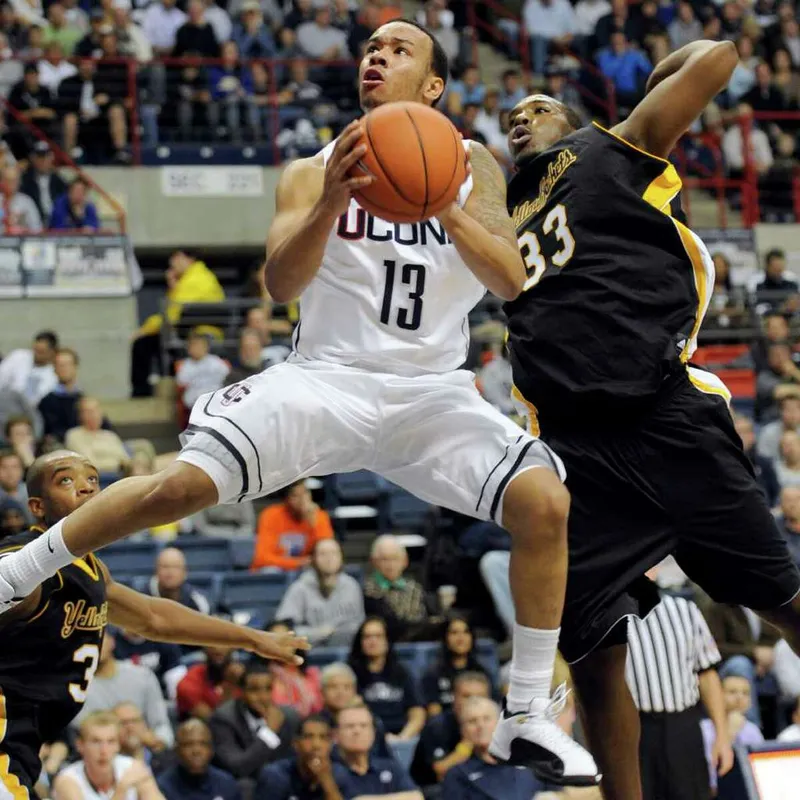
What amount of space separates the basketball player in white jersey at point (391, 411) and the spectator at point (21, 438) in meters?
6.48

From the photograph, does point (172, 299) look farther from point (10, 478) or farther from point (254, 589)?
point (254, 589)

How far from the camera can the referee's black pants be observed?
8219 mm

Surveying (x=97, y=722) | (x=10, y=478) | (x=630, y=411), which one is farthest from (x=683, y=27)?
(x=630, y=411)

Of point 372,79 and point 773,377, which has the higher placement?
→ point 372,79

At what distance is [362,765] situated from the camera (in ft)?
30.3

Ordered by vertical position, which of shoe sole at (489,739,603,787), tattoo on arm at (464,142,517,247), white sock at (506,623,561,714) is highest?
tattoo on arm at (464,142,517,247)

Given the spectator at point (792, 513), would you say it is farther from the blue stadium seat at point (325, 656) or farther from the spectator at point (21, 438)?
the spectator at point (21, 438)

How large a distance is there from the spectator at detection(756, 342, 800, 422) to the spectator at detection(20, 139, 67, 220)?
6.61m

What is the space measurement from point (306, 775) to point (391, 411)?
447cm

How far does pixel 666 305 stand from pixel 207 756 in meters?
4.40

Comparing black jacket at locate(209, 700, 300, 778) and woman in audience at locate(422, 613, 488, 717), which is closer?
black jacket at locate(209, 700, 300, 778)

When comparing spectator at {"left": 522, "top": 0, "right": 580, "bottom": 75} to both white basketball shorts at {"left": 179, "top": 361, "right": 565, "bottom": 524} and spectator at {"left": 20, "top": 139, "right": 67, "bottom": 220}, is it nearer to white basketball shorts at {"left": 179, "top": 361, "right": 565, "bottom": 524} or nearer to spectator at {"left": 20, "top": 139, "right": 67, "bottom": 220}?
spectator at {"left": 20, "top": 139, "right": 67, "bottom": 220}

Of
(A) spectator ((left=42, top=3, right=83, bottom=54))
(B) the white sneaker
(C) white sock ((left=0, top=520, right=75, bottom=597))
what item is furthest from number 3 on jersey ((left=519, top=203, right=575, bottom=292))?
(A) spectator ((left=42, top=3, right=83, bottom=54))

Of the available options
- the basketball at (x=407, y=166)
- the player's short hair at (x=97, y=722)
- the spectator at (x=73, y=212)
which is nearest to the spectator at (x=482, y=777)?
the player's short hair at (x=97, y=722)
